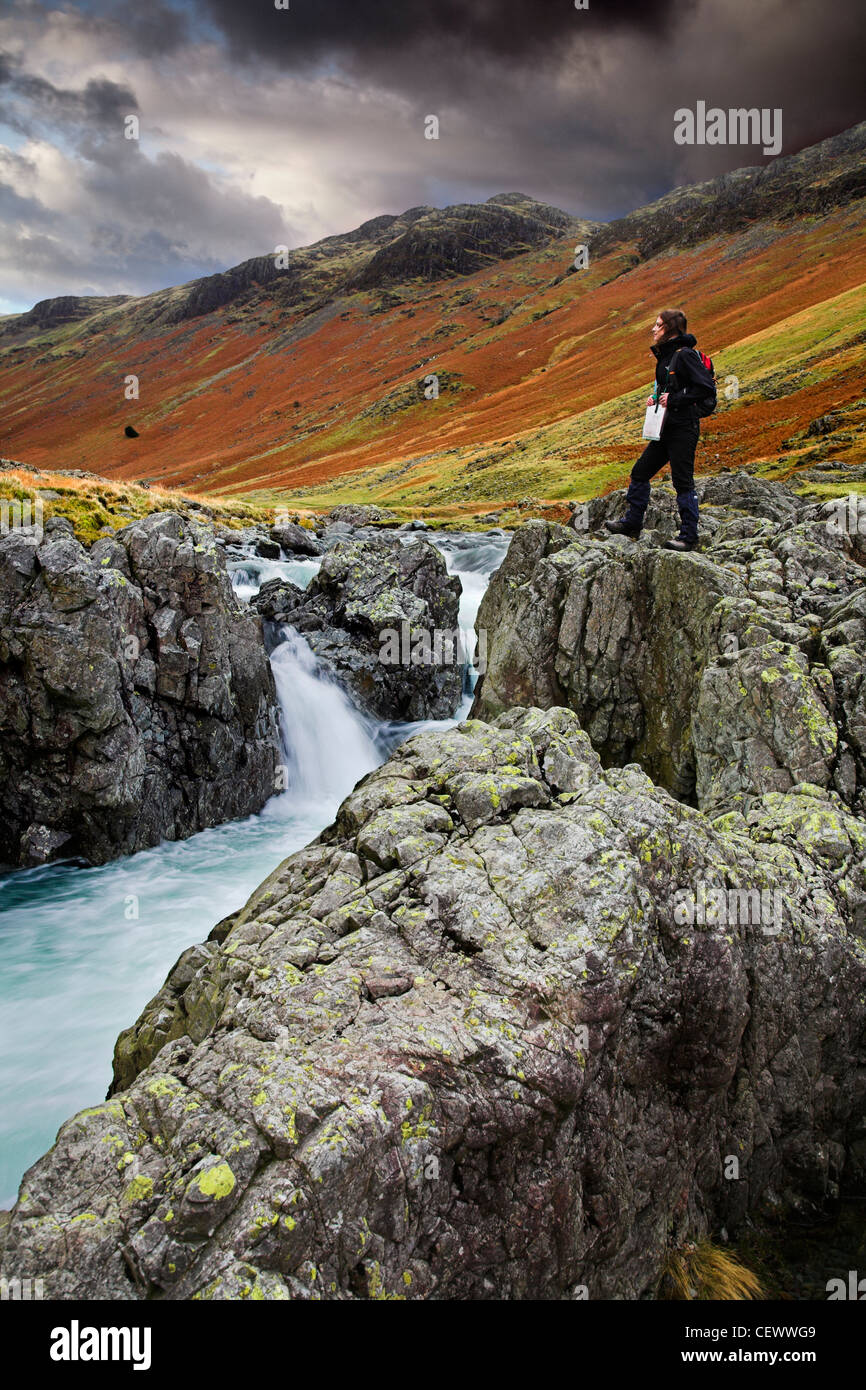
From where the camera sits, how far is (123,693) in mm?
17531

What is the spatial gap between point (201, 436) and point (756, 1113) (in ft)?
468

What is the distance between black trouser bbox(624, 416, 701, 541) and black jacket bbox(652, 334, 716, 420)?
0.25 metres

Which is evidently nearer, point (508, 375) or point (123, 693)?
point (123, 693)

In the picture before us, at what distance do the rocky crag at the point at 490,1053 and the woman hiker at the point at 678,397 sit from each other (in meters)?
6.58

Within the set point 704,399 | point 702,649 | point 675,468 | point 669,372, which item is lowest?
point 702,649

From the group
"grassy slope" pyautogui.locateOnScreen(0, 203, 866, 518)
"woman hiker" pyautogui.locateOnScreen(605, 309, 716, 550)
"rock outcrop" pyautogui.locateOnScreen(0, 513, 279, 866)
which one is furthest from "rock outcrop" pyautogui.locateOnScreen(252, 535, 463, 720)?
"grassy slope" pyautogui.locateOnScreen(0, 203, 866, 518)

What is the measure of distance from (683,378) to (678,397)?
1.17 feet

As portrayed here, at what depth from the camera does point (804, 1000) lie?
7547 millimetres

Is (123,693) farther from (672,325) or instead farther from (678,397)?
(672,325)

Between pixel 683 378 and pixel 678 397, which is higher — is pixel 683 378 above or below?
above

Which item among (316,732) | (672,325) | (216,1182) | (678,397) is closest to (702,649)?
(678,397)

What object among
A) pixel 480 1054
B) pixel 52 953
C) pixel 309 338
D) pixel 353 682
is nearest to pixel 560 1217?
pixel 480 1054

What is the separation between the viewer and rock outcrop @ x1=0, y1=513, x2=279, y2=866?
53.5 ft
